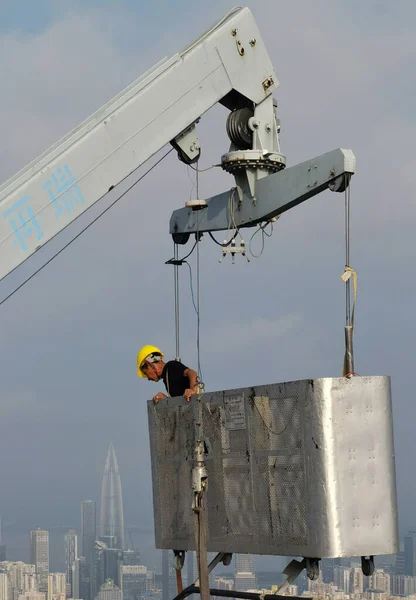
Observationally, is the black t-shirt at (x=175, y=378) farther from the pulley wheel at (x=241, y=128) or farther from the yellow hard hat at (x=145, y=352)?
the pulley wheel at (x=241, y=128)

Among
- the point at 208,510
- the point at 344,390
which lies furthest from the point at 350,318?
the point at 208,510

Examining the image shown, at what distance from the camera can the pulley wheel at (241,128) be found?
60.3ft

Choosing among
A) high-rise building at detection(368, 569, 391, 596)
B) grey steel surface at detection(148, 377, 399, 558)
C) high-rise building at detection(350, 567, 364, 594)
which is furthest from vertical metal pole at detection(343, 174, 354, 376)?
high-rise building at detection(368, 569, 391, 596)

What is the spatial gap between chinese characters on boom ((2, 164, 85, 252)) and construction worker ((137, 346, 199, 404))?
131 inches

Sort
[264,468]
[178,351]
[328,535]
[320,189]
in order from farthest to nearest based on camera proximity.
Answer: [178,351]
[320,189]
[264,468]
[328,535]

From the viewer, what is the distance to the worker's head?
1817cm

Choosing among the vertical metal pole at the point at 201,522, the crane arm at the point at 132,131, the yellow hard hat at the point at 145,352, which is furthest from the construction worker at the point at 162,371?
the crane arm at the point at 132,131

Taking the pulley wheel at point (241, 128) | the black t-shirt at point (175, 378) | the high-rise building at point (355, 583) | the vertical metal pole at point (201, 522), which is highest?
the pulley wheel at point (241, 128)

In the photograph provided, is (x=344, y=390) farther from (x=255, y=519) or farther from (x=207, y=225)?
(x=207, y=225)

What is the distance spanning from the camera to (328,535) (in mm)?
14750

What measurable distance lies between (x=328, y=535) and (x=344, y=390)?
5.38ft

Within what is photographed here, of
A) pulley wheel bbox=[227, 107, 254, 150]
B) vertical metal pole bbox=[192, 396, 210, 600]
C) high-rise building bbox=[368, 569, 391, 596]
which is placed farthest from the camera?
high-rise building bbox=[368, 569, 391, 596]

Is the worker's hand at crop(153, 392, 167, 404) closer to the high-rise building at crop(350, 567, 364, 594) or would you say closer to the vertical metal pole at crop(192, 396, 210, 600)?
the vertical metal pole at crop(192, 396, 210, 600)

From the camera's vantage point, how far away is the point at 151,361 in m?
18.2
